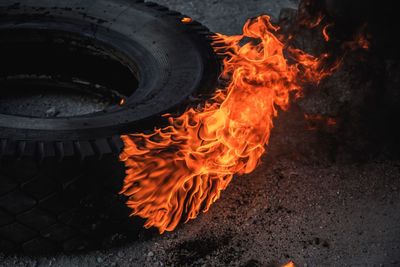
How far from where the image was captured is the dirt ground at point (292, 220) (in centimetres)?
284

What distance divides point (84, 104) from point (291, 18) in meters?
1.62

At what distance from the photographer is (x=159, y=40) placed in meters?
3.39

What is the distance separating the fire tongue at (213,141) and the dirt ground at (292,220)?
0.13 meters

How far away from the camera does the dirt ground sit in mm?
2844

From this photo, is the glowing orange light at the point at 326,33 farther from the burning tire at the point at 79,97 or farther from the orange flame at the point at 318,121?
the burning tire at the point at 79,97

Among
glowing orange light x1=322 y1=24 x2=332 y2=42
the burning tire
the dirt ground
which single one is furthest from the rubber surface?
glowing orange light x1=322 y1=24 x2=332 y2=42

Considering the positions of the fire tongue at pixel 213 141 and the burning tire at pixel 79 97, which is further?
the fire tongue at pixel 213 141

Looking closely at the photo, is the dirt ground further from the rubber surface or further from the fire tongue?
the rubber surface

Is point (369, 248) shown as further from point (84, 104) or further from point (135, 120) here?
point (84, 104)

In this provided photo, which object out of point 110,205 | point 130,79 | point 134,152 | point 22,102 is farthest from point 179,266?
point 22,102

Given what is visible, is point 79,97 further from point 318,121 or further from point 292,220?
point 292,220

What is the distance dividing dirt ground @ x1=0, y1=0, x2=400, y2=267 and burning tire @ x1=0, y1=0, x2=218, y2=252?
190 mm

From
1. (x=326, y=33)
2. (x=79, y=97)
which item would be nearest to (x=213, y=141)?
(x=326, y=33)

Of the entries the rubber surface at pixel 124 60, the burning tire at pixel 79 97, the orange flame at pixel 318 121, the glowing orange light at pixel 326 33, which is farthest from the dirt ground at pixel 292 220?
the rubber surface at pixel 124 60
